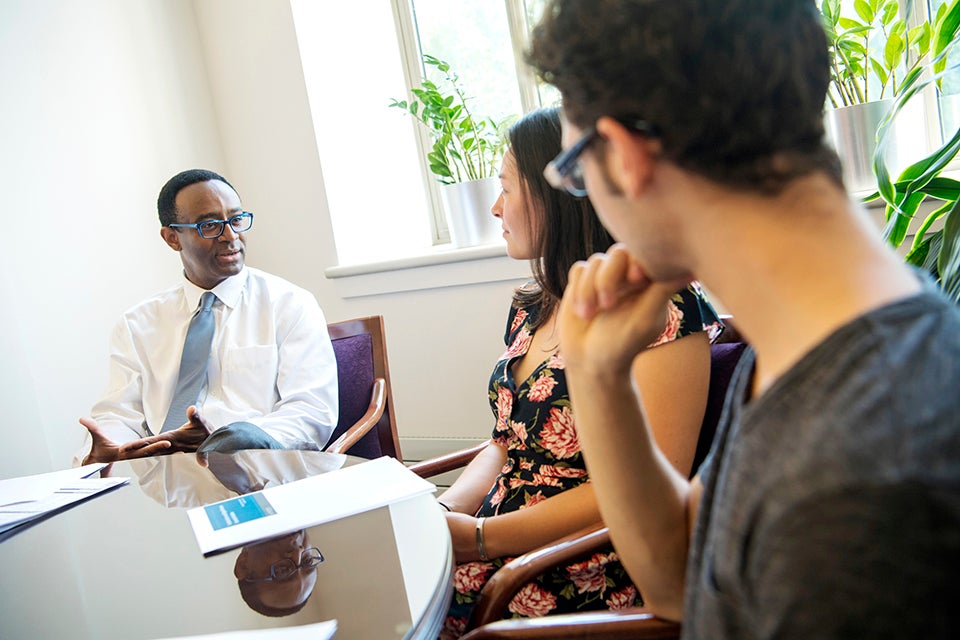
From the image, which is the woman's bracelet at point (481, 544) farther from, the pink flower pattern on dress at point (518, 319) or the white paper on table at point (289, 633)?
the white paper on table at point (289, 633)

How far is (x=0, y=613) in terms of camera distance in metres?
1.18

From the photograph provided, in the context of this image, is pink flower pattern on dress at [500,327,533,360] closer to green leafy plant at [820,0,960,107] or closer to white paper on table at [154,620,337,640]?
white paper on table at [154,620,337,640]

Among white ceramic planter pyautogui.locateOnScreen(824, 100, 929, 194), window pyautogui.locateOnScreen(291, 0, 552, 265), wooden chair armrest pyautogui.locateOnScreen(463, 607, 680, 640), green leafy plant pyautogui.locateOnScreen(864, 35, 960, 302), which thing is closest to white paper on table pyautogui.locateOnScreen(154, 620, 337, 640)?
wooden chair armrest pyautogui.locateOnScreen(463, 607, 680, 640)

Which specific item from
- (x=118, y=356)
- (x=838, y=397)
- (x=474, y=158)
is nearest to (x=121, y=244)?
(x=118, y=356)

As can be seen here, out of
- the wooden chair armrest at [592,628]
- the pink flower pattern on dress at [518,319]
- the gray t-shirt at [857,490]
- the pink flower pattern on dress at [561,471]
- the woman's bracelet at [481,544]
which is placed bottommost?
the woman's bracelet at [481,544]

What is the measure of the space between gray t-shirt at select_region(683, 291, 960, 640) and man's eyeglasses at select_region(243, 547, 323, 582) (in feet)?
2.11

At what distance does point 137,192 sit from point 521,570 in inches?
114

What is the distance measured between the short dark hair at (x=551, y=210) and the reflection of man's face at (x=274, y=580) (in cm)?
67

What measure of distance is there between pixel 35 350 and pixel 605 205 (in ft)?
10.0

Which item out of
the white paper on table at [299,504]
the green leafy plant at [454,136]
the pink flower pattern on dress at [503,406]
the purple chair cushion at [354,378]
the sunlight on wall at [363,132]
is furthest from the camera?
the sunlight on wall at [363,132]

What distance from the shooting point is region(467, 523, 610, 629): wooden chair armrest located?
4.17 ft

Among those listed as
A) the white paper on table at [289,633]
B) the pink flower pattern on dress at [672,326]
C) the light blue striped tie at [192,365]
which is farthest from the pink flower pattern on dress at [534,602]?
the light blue striped tie at [192,365]

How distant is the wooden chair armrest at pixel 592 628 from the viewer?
103 centimetres

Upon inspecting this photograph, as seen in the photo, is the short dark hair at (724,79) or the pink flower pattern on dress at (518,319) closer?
the short dark hair at (724,79)
